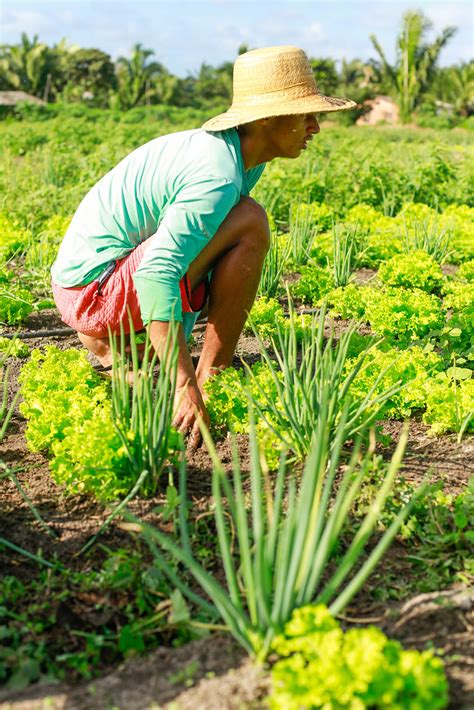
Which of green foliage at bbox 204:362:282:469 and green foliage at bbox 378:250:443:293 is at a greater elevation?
green foliage at bbox 378:250:443:293

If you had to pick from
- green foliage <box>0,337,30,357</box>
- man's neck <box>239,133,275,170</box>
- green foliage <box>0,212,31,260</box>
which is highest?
man's neck <box>239,133,275,170</box>

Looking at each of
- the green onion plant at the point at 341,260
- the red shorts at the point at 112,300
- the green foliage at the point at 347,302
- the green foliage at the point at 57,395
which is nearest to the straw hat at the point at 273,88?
the red shorts at the point at 112,300

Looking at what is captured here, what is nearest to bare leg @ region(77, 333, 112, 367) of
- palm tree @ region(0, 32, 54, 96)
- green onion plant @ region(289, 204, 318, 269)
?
green onion plant @ region(289, 204, 318, 269)

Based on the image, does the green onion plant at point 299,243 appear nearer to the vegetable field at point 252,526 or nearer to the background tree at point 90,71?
the vegetable field at point 252,526

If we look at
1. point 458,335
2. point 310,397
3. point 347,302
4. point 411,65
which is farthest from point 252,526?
point 411,65

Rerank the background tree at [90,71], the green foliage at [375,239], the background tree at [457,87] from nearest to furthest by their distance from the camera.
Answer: the green foliage at [375,239], the background tree at [457,87], the background tree at [90,71]

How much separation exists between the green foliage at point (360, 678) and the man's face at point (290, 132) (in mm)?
1879

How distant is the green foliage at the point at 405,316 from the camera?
3.61 meters

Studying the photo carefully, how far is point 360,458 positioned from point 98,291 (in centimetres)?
120

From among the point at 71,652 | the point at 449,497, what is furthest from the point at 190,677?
the point at 449,497

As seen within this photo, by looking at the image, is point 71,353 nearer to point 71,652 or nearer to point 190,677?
point 71,652

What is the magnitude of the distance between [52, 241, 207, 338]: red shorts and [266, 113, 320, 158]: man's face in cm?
59

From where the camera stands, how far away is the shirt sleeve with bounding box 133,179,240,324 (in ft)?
8.21

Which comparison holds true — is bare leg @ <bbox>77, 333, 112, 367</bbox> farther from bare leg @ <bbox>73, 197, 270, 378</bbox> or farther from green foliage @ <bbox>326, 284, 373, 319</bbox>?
green foliage @ <bbox>326, 284, 373, 319</bbox>
